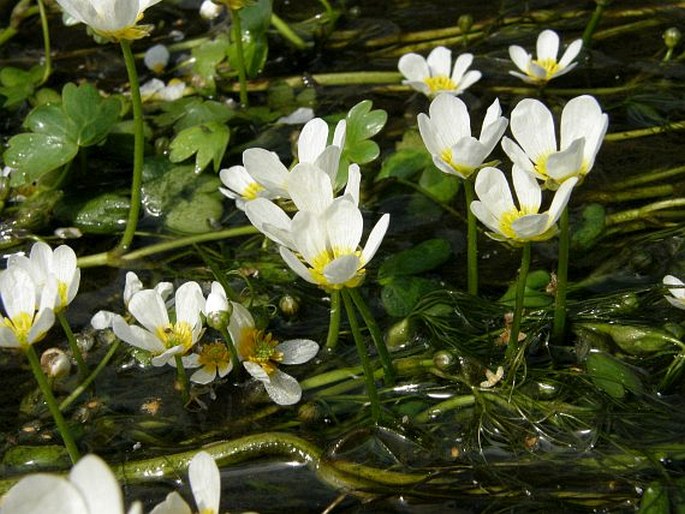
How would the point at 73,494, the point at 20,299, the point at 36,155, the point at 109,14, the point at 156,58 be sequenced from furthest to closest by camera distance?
1. the point at 156,58
2. the point at 36,155
3. the point at 109,14
4. the point at 20,299
5. the point at 73,494

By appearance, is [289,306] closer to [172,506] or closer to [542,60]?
[172,506]

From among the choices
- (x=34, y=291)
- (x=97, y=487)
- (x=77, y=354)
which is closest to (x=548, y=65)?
(x=77, y=354)

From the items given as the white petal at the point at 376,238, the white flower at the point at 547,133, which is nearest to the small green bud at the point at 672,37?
the white flower at the point at 547,133

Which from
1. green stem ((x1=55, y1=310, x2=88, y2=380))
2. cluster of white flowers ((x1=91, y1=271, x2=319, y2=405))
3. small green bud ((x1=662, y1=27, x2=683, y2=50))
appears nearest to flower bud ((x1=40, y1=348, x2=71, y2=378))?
green stem ((x1=55, y1=310, x2=88, y2=380))

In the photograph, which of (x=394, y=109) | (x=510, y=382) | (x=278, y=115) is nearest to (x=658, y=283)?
(x=510, y=382)

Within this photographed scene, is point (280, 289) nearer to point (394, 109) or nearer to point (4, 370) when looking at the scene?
point (4, 370)

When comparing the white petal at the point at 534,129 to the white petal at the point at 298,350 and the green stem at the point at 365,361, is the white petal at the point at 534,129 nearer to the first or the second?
the green stem at the point at 365,361

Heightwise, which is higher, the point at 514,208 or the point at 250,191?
the point at 514,208
